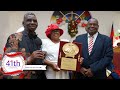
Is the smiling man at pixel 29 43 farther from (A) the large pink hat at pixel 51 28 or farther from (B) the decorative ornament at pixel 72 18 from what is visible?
(B) the decorative ornament at pixel 72 18

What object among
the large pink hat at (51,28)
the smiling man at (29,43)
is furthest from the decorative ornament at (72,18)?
the smiling man at (29,43)

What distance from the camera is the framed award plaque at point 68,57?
3498mm

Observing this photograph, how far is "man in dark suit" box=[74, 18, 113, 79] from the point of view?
3525mm

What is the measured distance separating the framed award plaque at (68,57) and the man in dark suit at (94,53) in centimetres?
8

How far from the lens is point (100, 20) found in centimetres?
365

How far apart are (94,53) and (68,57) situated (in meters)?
0.30

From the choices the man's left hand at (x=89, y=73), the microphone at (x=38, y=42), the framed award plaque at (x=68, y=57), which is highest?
the microphone at (x=38, y=42)

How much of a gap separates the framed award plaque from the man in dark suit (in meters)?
0.08

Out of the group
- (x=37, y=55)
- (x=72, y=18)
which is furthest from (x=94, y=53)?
(x=37, y=55)

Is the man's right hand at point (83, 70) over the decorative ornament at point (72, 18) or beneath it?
beneath

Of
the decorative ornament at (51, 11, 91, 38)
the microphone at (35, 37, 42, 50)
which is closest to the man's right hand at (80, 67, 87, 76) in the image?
the decorative ornament at (51, 11, 91, 38)

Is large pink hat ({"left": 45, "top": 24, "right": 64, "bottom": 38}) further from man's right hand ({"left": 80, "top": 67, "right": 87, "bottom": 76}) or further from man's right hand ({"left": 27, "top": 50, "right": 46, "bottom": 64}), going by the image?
man's right hand ({"left": 80, "top": 67, "right": 87, "bottom": 76})

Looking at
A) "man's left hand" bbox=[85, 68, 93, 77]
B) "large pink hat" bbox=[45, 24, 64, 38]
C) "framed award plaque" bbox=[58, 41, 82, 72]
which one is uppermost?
"large pink hat" bbox=[45, 24, 64, 38]
